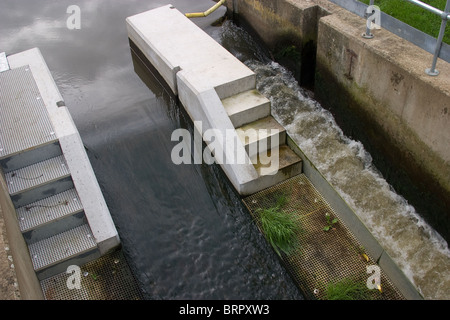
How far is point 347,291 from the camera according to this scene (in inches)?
177

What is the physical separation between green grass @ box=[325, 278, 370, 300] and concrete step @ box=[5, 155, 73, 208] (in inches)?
131

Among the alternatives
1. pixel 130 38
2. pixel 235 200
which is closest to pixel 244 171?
pixel 235 200

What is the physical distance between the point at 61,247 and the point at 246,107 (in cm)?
304

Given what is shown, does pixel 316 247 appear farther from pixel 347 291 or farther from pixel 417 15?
pixel 417 15

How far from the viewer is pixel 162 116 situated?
22.7 feet

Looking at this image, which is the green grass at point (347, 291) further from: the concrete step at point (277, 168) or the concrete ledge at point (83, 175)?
the concrete ledge at point (83, 175)

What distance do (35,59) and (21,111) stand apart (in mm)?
1466

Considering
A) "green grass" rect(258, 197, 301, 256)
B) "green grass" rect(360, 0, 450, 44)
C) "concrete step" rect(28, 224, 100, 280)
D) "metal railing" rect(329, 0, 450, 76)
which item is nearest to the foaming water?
"green grass" rect(258, 197, 301, 256)

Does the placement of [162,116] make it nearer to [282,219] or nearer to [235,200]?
[235,200]

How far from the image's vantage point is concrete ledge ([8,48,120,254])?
16.5 feet

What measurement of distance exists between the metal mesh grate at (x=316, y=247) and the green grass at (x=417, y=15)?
108 inches

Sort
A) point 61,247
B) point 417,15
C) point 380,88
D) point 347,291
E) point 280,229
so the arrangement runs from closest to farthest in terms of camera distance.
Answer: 1. point 347,291
2. point 61,247
3. point 280,229
4. point 380,88
5. point 417,15

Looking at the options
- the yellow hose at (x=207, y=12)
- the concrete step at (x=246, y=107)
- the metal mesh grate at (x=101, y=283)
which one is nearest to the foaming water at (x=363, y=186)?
the concrete step at (x=246, y=107)

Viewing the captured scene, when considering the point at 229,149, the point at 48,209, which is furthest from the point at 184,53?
the point at 48,209
